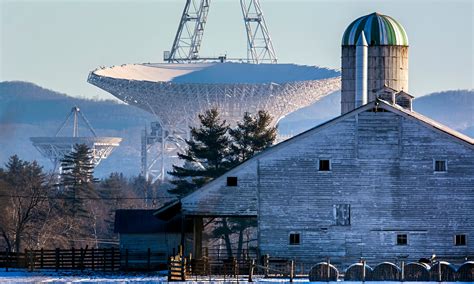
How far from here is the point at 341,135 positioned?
77.9 metres

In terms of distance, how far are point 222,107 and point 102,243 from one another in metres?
33.1

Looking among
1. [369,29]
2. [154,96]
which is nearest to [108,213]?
[154,96]

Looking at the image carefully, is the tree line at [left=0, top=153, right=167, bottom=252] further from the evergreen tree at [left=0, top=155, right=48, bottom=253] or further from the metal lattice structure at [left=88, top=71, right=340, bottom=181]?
the metal lattice structure at [left=88, top=71, right=340, bottom=181]

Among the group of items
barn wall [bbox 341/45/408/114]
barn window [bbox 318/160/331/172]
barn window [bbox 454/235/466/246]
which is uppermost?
barn wall [bbox 341/45/408/114]

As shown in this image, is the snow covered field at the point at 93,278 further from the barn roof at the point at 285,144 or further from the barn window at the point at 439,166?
the barn window at the point at 439,166

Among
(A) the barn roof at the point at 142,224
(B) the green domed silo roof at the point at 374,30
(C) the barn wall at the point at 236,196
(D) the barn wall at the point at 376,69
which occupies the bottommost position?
(A) the barn roof at the point at 142,224

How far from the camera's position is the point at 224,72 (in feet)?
544

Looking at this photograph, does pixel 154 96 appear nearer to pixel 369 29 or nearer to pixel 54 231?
pixel 54 231

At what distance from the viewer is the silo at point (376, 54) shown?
92938 millimetres

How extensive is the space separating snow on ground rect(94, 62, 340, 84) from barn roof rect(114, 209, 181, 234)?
68.6 m

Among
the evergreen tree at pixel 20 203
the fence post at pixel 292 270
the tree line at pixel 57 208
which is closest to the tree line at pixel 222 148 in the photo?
the evergreen tree at pixel 20 203

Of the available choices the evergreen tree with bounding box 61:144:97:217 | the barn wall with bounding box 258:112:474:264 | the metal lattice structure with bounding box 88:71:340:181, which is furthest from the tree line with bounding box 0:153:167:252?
the barn wall with bounding box 258:112:474:264

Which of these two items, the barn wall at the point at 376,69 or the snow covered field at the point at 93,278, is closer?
the snow covered field at the point at 93,278

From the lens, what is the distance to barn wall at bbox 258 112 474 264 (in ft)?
255
